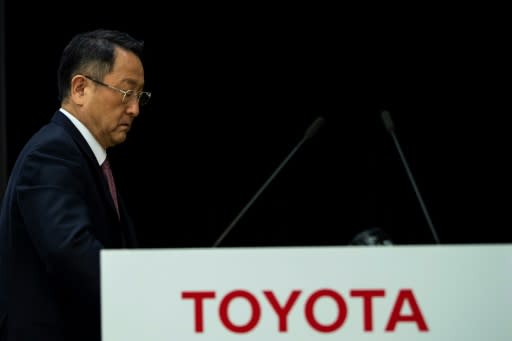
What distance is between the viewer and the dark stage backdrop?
11.9 ft

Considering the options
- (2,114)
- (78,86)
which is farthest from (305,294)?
(2,114)

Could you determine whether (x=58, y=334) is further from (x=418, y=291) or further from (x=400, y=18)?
(x=400, y=18)

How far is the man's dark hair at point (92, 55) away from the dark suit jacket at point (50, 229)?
0.15 meters

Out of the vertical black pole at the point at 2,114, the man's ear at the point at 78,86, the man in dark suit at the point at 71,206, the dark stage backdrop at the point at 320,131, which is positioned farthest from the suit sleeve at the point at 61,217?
the dark stage backdrop at the point at 320,131

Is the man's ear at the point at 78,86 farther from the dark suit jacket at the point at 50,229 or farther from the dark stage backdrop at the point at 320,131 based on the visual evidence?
the dark stage backdrop at the point at 320,131

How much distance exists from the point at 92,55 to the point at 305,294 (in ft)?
2.87

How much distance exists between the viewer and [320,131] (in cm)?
371

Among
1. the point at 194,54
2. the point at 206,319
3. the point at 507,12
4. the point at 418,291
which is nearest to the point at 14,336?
the point at 206,319

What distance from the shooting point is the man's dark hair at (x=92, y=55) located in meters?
1.72

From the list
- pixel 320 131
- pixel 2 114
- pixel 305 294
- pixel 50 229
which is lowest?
pixel 305 294

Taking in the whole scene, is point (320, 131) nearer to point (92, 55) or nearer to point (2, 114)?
point (2, 114)

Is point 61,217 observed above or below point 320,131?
below

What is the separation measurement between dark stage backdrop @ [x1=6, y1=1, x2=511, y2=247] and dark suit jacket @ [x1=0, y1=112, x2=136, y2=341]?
2.04m

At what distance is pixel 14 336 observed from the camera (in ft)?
4.89
